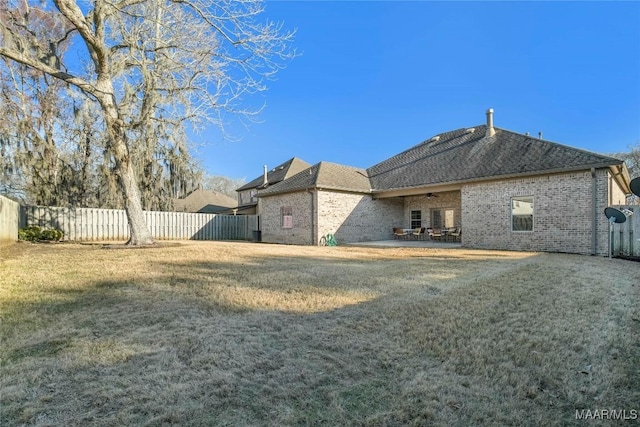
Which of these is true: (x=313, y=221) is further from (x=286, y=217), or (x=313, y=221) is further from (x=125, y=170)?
(x=125, y=170)

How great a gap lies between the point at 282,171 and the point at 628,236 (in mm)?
23171

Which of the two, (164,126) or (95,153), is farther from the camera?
(95,153)

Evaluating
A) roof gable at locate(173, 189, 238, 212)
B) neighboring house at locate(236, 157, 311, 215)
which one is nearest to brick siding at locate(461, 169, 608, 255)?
neighboring house at locate(236, 157, 311, 215)

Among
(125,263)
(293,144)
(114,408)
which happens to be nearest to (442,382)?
(114,408)

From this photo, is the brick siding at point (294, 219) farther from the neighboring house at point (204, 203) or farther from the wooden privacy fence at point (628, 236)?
the neighboring house at point (204, 203)

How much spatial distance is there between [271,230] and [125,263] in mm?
12280

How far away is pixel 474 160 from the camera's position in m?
15.6

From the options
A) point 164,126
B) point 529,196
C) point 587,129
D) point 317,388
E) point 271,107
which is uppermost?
point 587,129

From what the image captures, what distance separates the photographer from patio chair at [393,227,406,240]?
60.6ft

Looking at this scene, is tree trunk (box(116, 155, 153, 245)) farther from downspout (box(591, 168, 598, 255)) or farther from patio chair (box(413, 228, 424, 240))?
downspout (box(591, 168, 598, 255))

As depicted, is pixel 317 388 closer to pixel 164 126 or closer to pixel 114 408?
pixel 114 408

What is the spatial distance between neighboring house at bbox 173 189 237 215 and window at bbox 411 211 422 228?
1863 centimetres

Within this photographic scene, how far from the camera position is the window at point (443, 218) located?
18500 millimetres

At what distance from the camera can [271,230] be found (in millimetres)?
19641
